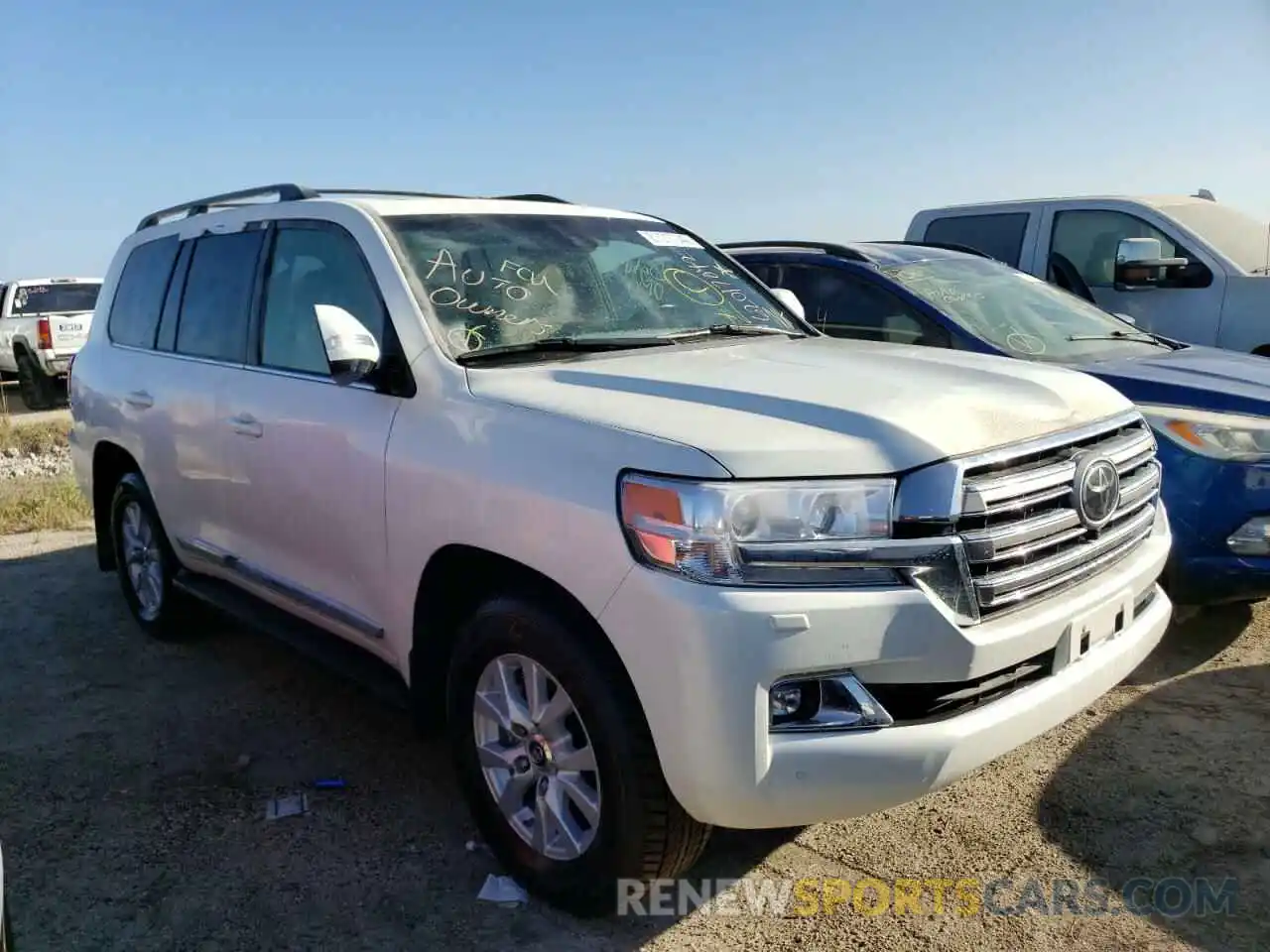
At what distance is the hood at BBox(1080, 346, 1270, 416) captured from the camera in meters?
4.41

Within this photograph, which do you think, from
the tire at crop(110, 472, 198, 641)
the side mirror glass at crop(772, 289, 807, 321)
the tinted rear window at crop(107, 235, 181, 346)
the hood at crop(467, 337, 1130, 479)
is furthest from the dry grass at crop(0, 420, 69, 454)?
the hood at crop(467, 337, 1130, 479)

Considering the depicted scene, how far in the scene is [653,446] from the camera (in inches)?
98.1

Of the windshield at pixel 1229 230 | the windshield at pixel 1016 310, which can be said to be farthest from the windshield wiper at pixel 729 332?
the windshield at pixel 1229 230

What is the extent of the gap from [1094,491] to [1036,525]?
1.02ft

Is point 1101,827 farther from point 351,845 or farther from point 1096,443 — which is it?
point 351,845

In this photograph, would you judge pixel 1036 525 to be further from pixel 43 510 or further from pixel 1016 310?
pixel 43 510

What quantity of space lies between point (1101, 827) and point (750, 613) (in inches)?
63.1

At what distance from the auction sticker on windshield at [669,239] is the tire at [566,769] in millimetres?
1942

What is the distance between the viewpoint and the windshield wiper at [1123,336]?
217 inches

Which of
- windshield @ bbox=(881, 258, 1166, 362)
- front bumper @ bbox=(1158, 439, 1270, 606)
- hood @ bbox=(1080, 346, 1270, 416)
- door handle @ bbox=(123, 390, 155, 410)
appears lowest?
front bumper @ bbox=(1158, 439, 1270, 606)

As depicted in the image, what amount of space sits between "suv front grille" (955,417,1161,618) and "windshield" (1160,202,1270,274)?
16.4 feet

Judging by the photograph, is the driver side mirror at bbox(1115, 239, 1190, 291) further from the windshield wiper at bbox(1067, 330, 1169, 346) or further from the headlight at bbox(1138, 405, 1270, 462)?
the headlight at bbox(1138, 405, 1270, 462)

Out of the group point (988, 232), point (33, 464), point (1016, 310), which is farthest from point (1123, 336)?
point (33, 464)

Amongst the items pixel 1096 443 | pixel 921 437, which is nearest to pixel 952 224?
pixel 1096 443
